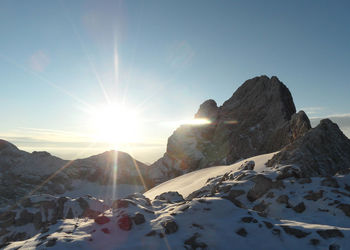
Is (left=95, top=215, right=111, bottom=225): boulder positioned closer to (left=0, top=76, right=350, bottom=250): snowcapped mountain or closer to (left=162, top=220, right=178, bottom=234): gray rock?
(left=0, top=76, right=350, bottom=250): snowcapped mountain

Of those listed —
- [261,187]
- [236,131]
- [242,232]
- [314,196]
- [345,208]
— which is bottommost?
[345,208]

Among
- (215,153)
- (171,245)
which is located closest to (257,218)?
(171,245)

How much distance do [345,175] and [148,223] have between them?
809 inches

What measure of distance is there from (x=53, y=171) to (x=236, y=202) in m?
119

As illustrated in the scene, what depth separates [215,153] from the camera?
88875 millimetres

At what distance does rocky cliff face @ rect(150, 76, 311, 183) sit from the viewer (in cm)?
7464

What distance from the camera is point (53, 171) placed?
115688mm

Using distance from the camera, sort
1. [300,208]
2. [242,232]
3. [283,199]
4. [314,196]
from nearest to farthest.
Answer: [242,232] → [300,208] → [314,196] → [283,199]

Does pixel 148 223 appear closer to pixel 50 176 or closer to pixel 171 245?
pixel 171 245

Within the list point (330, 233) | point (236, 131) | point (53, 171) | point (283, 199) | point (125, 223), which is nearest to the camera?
point (330, 233)

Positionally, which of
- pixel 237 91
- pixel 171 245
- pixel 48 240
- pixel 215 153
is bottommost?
pixel 171 245

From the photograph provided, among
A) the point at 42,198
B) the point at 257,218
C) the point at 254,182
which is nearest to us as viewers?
the point at 257,218

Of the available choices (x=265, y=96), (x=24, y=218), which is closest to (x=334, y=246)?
(x=24, y=218)

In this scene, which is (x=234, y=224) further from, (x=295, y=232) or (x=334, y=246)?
(x=334, y=246)
